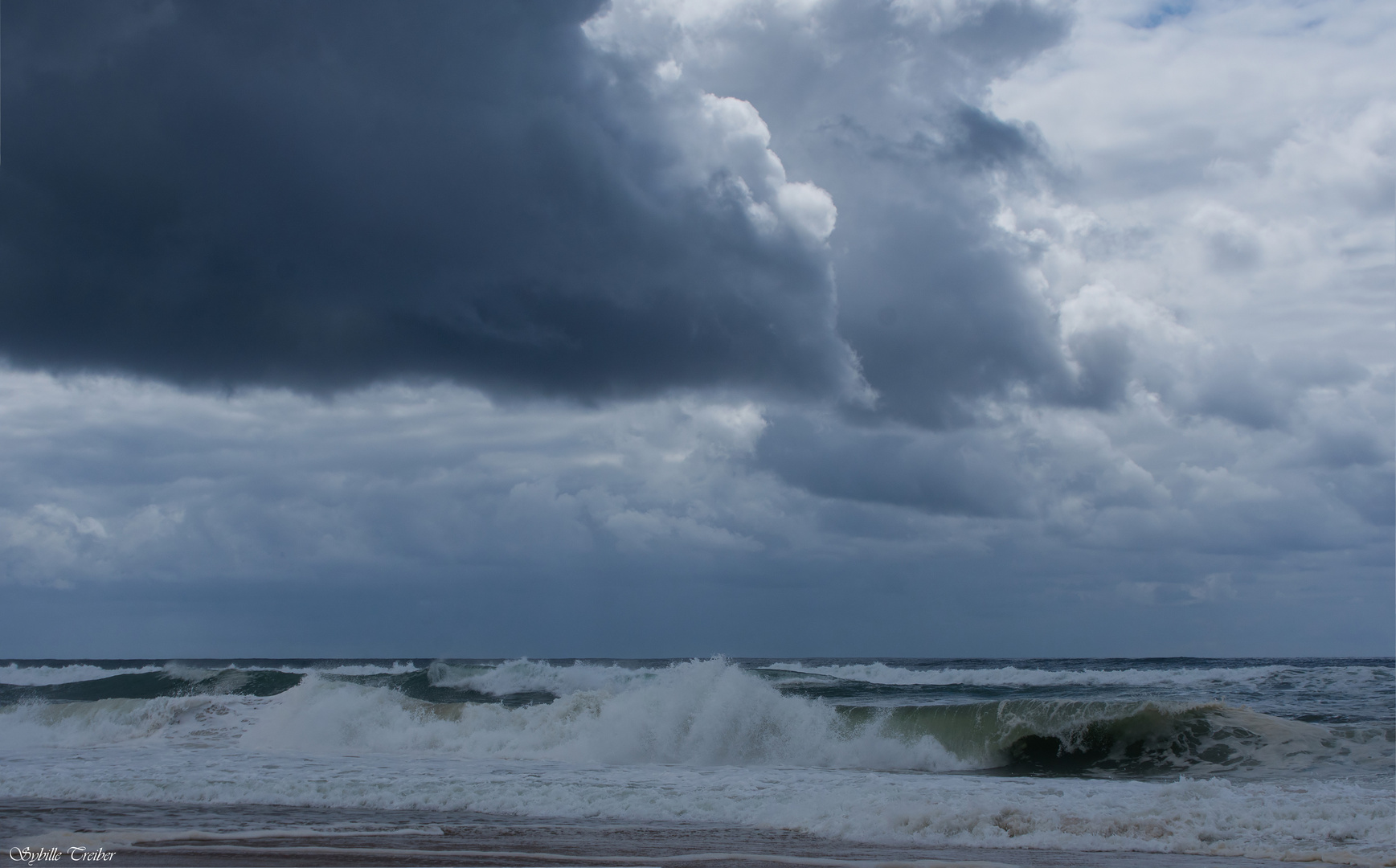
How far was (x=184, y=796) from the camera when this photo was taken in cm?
1366

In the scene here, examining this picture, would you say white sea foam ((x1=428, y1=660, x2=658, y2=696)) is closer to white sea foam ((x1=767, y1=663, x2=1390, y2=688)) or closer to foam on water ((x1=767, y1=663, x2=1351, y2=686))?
white sea foam ((x1=767, y1=663, x2=1390, y2=688))

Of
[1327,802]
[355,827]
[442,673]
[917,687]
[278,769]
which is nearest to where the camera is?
[355,827]

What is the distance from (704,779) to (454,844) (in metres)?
6.87

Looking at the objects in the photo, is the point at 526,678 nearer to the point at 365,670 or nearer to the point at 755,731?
the point at 755,731

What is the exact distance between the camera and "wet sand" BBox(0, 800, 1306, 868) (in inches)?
349

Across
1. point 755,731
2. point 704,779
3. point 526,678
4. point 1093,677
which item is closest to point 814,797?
point 704,779

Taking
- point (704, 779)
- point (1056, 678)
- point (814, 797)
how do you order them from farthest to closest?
1. point (1056, 678)
2. point (704, 779)
3. point (814, 797)

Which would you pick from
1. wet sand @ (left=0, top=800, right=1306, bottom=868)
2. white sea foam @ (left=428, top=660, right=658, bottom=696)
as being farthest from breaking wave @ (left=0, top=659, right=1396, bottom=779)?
white sea foam @ (left=428, top=660, right=658, bottom=696)

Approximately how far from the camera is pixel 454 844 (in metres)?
9.87

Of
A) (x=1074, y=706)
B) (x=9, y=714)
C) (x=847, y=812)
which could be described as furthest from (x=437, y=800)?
(x=9, y=714)

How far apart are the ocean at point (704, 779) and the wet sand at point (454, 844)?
6cm

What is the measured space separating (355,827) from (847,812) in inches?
232

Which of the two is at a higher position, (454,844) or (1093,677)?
(454,844)

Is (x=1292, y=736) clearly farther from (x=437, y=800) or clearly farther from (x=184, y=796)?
(x=184, y=796)
